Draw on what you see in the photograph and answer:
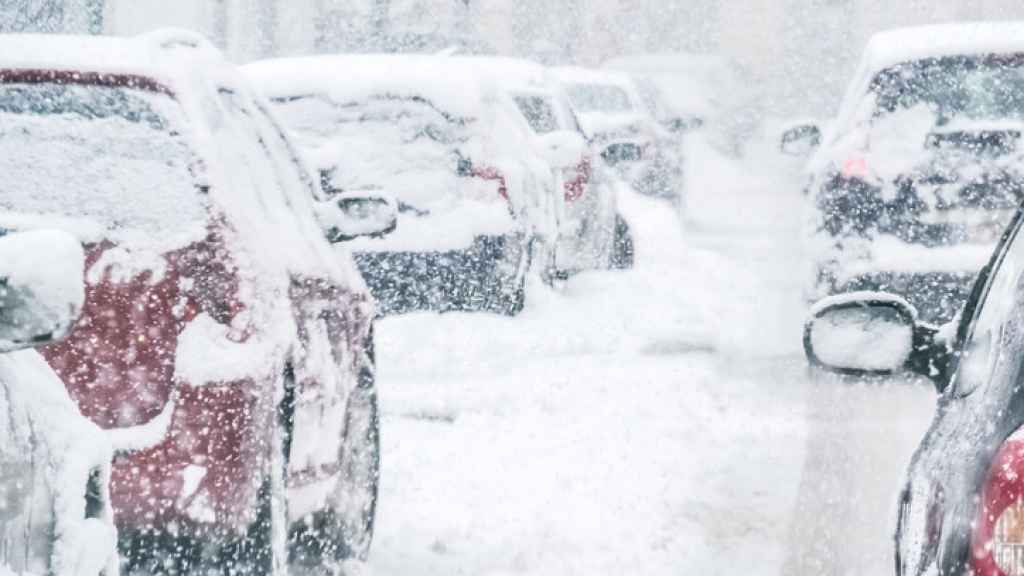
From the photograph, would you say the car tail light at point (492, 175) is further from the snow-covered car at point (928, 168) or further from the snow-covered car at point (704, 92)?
the snow-covered car at point (704, 92)

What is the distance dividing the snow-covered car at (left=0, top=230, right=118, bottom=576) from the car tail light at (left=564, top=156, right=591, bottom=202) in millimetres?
9344

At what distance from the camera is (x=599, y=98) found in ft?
62.2

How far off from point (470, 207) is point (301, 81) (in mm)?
1165

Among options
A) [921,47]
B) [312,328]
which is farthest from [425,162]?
[312,328]

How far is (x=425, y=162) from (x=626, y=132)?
8.94 m

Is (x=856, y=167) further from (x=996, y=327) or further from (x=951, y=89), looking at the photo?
(x=996, y=327)

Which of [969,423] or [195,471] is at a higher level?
[969,423]

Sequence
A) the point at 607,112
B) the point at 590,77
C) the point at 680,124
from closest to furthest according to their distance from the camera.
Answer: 1. the point at 607,112
2. the point at 590,77
3. the point at 680,124

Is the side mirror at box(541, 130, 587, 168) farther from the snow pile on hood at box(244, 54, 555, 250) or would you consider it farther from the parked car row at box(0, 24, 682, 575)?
the parked car row at box(0, 24, 682, 575)

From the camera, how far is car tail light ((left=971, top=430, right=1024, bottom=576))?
6.79ft

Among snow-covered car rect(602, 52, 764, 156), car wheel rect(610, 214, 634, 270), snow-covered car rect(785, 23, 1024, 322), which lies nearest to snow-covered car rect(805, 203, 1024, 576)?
snow-covered car rect(785, 23, 1024, 322)

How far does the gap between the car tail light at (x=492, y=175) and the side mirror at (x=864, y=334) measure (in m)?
6.13

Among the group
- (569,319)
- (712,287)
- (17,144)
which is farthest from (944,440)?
(712,287)

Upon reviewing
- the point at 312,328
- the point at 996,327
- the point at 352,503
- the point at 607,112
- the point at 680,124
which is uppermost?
the point at 996,327
